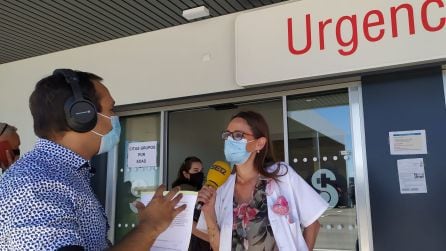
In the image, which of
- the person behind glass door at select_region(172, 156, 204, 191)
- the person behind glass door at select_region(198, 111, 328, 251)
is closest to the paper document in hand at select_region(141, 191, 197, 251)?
the person behind glass door at select_region(198, 111, 328, 251)

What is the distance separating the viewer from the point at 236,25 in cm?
371

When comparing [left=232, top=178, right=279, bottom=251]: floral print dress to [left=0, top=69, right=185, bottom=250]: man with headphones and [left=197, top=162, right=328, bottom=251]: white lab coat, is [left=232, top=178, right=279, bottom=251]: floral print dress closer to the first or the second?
[left=197, top=162, right=328, bottom=251]: white lab coat

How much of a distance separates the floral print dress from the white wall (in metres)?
1.98

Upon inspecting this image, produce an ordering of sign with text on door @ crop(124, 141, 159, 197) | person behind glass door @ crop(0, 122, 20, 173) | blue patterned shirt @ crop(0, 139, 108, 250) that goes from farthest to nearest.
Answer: sign with text on door @ crop(124, 141, 159, 197) → person behind glass door @ crop(0, 122, 20, 173) → blue patterned shirt @ crop(0, 139, 108, 250)

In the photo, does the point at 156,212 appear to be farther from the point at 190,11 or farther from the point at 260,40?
the point at 190,11

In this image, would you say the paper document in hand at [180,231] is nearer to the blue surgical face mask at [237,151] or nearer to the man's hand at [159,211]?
the man's hand at [159,211]

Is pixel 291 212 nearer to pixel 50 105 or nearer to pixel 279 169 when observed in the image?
pixel 279 169

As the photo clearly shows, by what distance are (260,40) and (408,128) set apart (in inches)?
58.1

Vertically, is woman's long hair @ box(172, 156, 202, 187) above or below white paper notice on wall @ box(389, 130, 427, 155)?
below

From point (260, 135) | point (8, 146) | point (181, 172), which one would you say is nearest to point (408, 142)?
point (260, 135)

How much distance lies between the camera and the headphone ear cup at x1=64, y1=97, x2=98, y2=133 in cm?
119

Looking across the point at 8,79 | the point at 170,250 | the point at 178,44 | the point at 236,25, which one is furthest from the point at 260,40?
the point at 8,79

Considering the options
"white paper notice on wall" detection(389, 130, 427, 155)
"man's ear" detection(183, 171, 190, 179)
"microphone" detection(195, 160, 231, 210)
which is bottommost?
"microphone" detection(195, 160, 231, 210)

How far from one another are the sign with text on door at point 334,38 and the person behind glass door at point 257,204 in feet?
4.52
